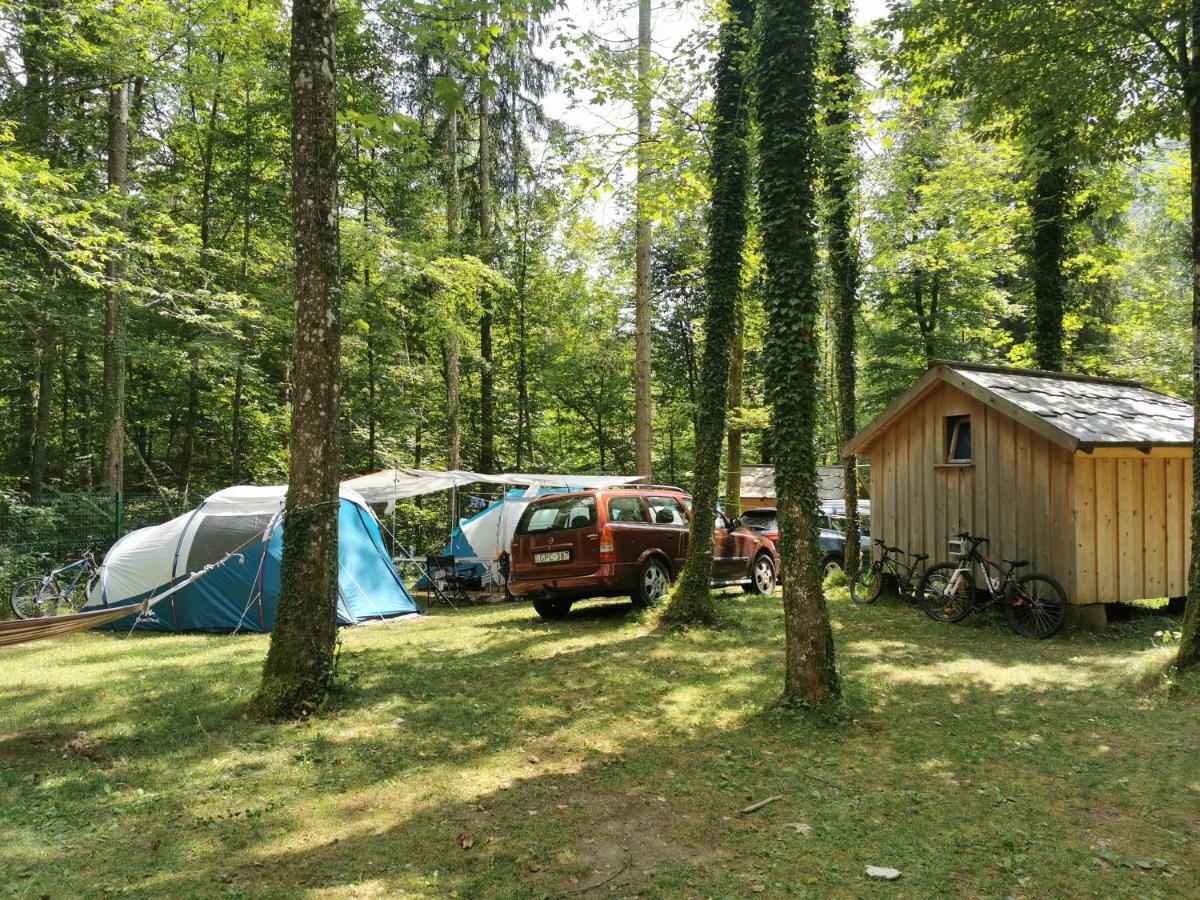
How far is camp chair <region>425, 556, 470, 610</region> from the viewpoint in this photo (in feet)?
43.9

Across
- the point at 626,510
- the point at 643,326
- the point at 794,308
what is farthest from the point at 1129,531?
the point at 643,326

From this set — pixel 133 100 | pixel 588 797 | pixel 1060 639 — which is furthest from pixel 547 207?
pixel 588 797

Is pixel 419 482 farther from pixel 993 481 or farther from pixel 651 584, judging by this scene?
pixel 993 481

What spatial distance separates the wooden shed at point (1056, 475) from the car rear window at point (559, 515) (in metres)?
4.93

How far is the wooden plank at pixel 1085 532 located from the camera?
9227 mm

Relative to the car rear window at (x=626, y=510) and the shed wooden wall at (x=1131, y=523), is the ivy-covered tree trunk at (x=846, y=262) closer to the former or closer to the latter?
the shed wooden wall at (x=1131, y=523)

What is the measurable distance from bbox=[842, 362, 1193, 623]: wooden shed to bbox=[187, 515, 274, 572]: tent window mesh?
920 cm

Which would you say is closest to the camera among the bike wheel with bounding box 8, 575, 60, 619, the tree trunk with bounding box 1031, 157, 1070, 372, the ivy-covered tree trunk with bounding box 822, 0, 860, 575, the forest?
the forest

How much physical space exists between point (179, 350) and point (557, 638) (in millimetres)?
11875

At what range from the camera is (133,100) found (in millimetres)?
16234

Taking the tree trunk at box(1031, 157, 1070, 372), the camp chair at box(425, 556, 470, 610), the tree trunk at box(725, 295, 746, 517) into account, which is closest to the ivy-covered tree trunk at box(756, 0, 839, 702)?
the tree trunk at box(1031, 157, 1070, 372)

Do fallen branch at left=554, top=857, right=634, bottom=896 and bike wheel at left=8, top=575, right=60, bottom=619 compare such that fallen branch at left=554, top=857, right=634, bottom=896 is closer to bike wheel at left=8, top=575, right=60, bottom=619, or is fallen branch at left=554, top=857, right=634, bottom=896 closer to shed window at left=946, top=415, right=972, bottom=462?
shed window at left=946, top=415, right=972, bottom=462

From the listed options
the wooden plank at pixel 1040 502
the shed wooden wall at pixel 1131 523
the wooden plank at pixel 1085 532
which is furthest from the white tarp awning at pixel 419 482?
the shed wooden wall at pixel 1131 523

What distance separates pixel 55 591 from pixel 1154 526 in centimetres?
1525
